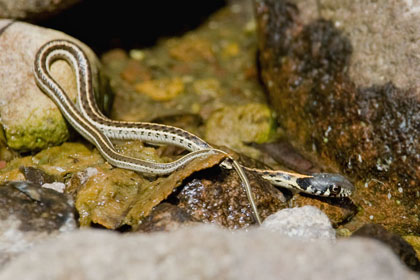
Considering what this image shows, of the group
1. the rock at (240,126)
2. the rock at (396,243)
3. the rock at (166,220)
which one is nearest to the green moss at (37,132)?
the rock at (240,126)

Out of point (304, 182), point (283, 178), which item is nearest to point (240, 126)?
point (283, 178)

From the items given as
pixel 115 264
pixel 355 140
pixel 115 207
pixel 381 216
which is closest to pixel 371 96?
pixel 355 140

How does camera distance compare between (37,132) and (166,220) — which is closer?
(166,220)

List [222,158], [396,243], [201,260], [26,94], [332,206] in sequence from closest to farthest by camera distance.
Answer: [201,260] → [396,243] → [222,158] → [332,206] → [26,94]

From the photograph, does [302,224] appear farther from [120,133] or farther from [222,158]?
[120,133]

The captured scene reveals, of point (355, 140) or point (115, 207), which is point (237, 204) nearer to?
point (115, 207)
